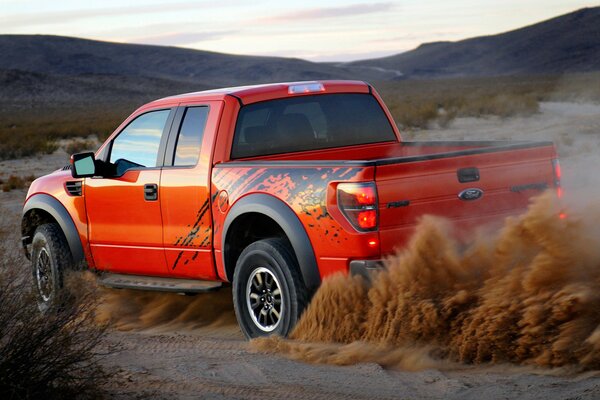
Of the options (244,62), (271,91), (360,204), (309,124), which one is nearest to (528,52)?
(244,62)

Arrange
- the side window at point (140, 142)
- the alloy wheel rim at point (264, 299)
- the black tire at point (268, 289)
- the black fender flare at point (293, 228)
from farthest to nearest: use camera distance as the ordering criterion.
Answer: the side window at point (140, 142), the alloy wheel rim at point (264, 299), the black tire at point (268, 289), the black fender flare at point (293, 228)

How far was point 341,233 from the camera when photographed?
20.5 ft

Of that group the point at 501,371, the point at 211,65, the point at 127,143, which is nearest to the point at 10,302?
the point at 501,371

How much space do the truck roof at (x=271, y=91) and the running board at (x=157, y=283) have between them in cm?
137

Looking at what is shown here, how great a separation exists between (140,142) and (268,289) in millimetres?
2027

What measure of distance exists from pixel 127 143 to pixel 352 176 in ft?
9.49

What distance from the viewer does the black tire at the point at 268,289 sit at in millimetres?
6633

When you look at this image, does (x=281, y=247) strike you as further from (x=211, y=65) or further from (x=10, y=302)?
(x=211, y=65)

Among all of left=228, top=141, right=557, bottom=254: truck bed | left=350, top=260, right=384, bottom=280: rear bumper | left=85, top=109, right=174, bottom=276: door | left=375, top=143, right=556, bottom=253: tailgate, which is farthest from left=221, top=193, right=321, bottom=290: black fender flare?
left=85, top=109, right=174, bottom=276: door

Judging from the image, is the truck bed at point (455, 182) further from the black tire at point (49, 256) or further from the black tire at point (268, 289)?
the black tire at point (49, 256)

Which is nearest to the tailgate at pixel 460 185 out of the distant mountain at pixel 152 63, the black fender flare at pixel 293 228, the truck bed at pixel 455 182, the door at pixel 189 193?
the truck bed at pixel 455 182

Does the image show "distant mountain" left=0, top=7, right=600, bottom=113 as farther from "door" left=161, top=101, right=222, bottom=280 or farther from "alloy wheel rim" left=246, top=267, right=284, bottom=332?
"alloy wheel rim" left=246, top=267, right=284, bottom=332

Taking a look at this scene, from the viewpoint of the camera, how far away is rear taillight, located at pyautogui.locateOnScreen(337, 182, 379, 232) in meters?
6.08

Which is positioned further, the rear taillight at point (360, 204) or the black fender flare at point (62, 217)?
the black fender flare at point (62, 217)
